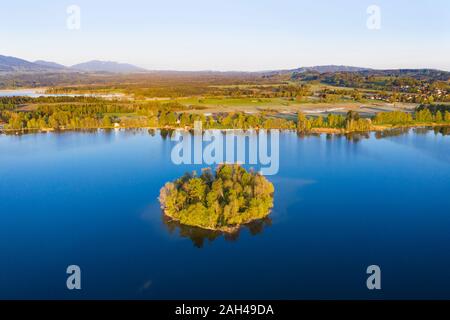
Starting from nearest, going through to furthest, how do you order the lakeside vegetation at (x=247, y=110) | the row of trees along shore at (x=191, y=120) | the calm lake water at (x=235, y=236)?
the calm lake water at (x=235, y=236) → the row of trees along shore at (x=191, y=120) → the lakeside vegetation at (x=247, y=110)

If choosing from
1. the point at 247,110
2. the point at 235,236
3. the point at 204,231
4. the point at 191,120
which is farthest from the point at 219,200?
the point at 247,110

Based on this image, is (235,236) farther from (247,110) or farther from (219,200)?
(247,110)

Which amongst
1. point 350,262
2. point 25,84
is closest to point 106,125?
point 350,262

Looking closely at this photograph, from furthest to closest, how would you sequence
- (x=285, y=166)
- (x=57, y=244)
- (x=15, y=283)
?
(x=285, y=166) → (x=57, y=244) → (x=15, y=283)

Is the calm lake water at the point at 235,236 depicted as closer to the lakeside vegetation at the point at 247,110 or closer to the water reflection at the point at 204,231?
the water reflection at the point at 204,231

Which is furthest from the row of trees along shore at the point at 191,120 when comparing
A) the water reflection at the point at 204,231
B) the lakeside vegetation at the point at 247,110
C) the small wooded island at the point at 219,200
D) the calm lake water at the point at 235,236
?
the water reflection at the point at 204,231
